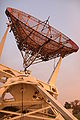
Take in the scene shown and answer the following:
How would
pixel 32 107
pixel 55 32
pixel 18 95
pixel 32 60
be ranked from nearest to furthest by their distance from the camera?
pixel 18 95 → pixel 32 107 → pixel 32 60 → pixel 55 32

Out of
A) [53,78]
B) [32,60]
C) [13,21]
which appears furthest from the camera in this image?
[32,60]

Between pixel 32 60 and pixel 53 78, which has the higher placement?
pixel 32 60

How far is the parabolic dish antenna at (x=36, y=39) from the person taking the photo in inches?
367

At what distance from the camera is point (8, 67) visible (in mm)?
7426

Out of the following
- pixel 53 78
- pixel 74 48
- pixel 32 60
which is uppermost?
pixel 74 48

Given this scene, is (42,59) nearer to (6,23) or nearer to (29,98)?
(6,23)

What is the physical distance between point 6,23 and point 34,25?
6.24 feet

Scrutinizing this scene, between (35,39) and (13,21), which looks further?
(35,39)

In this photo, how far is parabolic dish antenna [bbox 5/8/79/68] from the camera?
9.32m

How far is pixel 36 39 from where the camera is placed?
10.1 metres

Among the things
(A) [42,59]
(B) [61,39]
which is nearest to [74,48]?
(B) [61,39]

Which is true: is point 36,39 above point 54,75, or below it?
above

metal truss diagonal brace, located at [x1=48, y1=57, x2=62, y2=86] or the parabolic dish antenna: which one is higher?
the parabolic dish antenna

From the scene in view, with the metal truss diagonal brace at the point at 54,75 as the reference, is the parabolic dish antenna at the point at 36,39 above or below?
above
